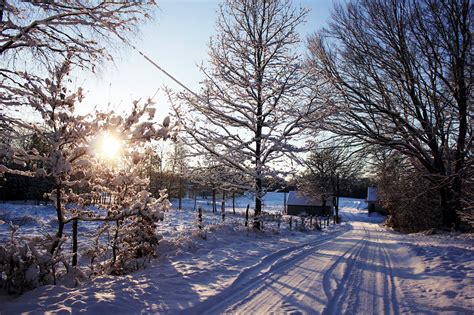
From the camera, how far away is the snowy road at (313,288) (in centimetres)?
451

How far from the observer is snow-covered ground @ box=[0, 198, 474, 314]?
4.39m

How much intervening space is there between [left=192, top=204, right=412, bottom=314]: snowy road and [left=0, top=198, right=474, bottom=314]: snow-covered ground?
0.05ft

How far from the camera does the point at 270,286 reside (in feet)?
18.1

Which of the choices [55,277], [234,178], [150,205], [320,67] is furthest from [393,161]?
[55,277]

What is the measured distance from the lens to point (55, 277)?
5242mm

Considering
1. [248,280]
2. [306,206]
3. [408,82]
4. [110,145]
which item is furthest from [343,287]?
[306,206]

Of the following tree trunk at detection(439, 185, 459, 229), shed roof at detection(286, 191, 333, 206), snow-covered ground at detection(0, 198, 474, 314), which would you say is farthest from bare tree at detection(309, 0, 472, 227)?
shed roof at detection(286, 191, 333, 206)

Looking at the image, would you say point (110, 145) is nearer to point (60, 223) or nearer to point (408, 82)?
point (60, 223)

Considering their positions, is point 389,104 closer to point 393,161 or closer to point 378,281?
point 393,161

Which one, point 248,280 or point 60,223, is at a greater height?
point 60,223

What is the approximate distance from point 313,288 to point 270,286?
697 mm

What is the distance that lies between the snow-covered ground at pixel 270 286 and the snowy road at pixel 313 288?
1 centimetres

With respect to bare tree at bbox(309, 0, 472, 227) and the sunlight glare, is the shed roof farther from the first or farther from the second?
the sunlight glare

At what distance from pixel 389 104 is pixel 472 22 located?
412 cm
